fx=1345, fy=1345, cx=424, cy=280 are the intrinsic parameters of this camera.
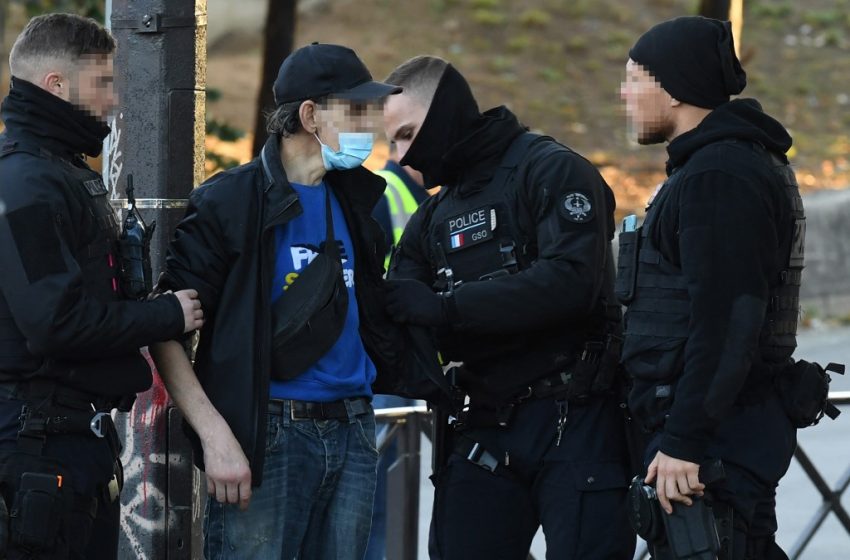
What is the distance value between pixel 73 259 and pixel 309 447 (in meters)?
0.82

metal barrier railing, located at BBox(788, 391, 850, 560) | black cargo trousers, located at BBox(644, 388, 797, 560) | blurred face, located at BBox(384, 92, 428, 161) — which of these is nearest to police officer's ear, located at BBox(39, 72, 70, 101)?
blurred face, located at BBox(384, 92, 428, 161)

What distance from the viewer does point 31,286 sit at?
3275 millimetres

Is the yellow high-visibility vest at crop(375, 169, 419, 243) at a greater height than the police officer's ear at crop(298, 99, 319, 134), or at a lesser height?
lesser

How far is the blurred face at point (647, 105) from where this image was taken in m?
3.89

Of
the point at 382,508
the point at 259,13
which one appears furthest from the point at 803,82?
the point at 382,508

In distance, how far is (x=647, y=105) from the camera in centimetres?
390

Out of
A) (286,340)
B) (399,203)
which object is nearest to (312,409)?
(286,340)

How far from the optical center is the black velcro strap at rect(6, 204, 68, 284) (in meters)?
3.28

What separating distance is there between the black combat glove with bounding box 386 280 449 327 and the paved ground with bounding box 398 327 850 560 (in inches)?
63.1

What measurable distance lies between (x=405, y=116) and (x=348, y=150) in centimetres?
73

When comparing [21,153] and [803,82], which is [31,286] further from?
[803,82]

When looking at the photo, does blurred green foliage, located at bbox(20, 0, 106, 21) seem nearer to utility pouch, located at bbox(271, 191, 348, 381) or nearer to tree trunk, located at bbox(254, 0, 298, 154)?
tree trunk, located at bbox(254, 0, 298, 154)

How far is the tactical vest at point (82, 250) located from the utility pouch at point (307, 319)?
37cm

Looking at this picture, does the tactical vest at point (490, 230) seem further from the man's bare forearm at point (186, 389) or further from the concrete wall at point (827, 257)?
the concrete wall at point (827, 257)
